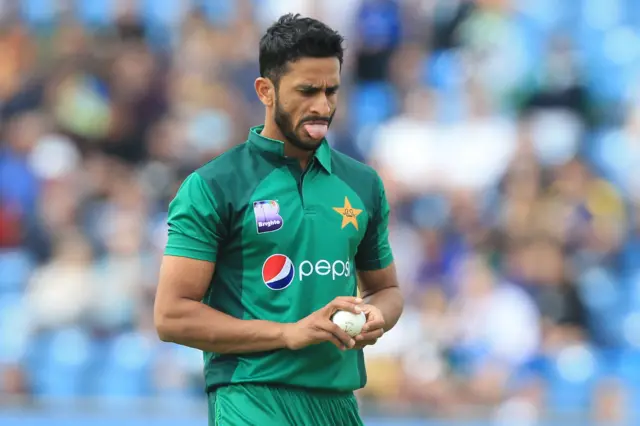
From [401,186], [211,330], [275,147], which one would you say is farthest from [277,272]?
[401,186]

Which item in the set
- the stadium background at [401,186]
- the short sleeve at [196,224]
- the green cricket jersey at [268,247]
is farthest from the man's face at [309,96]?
the stadium background at [401,186]

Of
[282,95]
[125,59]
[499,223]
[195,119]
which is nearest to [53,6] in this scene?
[125,59]

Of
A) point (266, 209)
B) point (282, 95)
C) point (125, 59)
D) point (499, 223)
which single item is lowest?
point (266, 209)

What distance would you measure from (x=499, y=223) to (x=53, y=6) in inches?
211

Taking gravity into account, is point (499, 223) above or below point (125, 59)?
below

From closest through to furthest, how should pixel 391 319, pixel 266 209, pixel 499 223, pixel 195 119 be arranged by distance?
pixel 266 209 → pixel 391 319 → pixel 499 223 → pixel 195 119

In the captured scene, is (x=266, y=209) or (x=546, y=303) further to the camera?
(x=546, y=303)

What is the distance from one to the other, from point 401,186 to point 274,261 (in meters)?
6.96

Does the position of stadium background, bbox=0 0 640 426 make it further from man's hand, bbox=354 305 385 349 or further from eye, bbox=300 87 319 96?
eye, bbox=300 87 319 96

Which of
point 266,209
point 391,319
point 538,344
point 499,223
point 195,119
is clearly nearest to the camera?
point 266,209

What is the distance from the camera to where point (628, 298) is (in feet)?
33.6

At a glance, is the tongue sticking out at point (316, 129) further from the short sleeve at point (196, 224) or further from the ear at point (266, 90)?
the short sleeve at point (196, 224)

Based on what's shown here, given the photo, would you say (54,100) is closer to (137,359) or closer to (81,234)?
(81,234)

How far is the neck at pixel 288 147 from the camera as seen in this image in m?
3.96
